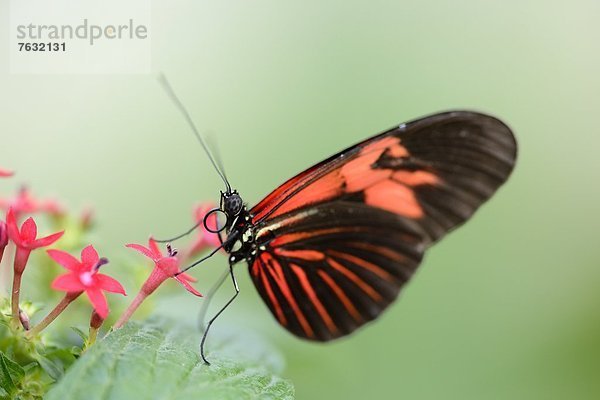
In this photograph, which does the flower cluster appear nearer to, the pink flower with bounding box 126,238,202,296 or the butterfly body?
the pink flower with bounding box 126,238,202,296

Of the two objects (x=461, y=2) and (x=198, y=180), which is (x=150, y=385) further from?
(x=461, y=2)

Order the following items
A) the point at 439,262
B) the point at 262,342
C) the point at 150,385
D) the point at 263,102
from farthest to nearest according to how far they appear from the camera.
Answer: the point at 263,102 → the point at 439,262 → the point at 262,342 → the point at 150,385

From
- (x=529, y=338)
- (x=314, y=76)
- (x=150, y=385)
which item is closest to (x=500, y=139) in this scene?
(x=150, y=385)

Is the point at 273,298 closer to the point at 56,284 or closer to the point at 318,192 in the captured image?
the point at 318,192

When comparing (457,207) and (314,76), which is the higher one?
(314,76)

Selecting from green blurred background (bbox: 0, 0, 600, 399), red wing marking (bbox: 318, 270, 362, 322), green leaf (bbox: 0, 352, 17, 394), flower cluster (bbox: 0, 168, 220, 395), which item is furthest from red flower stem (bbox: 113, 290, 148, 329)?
green blurred background (bbox: 0, 0, 600, 399)

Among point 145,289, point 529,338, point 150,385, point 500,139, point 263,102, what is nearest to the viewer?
point 150,385

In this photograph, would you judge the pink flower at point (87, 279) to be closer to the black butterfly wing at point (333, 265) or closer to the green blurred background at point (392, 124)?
the black butterfly wing at point (333, 265)
